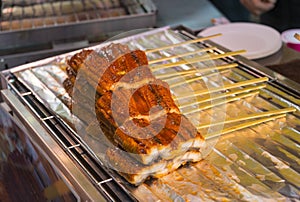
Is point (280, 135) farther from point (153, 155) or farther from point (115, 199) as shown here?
point (115, 199)

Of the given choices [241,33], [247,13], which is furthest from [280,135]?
[247,13]

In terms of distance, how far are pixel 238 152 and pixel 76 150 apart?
0.53 meters

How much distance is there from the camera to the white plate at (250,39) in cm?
239

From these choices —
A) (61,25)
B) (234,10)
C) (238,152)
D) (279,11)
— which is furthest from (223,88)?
(234,10)

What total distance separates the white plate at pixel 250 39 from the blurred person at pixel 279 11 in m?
0.68

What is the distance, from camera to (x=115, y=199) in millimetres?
1363

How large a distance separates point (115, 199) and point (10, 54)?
1.95 meters

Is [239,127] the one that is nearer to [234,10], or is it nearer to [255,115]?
[255,115]

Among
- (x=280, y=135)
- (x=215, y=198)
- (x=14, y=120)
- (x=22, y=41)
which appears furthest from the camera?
(x=22, y=41)

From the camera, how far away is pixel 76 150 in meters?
1.58

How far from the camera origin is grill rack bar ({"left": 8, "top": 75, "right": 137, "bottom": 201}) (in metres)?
1.39

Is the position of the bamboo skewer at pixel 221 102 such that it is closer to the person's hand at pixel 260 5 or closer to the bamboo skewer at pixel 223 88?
the bamboo skewer at pixel 223 88

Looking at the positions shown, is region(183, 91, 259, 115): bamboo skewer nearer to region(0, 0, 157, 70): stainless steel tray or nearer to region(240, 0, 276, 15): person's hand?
region(0, 0, 157, 70): stainless steel tray

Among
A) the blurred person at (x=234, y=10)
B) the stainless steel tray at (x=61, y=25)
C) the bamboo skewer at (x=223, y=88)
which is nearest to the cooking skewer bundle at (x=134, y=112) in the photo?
the bamboo skewer at (x=223, y=88)
